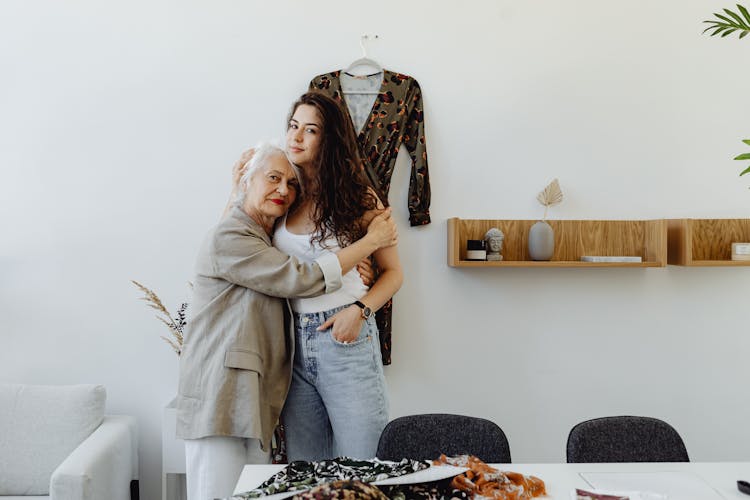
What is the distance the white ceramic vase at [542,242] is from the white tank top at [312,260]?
88cm

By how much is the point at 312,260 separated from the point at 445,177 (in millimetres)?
915

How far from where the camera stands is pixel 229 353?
227cm

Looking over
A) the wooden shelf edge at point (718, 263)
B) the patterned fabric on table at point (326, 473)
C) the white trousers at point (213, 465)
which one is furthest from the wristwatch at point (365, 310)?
the wooden shelf edge at point (718, 263)

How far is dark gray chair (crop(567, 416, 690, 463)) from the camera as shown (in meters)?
1.99

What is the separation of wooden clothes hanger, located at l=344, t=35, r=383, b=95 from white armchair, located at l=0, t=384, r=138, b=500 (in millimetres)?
1737

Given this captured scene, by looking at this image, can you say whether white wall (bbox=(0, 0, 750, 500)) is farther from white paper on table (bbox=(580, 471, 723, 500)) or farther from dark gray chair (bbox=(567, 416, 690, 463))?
white paper on table (bbox=(580, 471, 723, 500))

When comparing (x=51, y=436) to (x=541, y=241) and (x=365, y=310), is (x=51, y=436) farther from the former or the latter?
(x=541, y=241)

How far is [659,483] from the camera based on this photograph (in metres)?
1.70

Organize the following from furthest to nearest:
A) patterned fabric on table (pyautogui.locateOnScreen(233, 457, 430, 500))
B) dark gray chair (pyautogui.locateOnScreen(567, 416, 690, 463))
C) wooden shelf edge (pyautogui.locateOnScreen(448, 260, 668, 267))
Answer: wooden shelf edge (pyautogui.locateOnScreen(448, 260, 668, 267)), dark gray chair (pyautogui.locateOnScreen(567, 416, 690, 463)), patterned fabric on table (pyautogui.locateOnScreen(233, 457, 430, 500))

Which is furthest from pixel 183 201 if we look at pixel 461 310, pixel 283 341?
pixel 461 310

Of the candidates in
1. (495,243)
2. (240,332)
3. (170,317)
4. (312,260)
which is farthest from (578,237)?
(170,317)

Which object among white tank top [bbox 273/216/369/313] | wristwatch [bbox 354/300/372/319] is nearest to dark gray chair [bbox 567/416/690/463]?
wristwatch [bbox 354/300/372/319]

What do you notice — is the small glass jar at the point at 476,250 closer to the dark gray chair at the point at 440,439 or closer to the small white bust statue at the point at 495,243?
the small white bust statue at the point at 495,243

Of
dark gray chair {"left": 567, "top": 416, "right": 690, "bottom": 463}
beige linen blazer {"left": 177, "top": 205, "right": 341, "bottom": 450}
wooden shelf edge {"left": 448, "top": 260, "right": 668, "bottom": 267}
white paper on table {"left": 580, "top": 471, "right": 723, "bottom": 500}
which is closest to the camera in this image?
white paper on table {"left": 580, "top": 471, "right": 723, "bottom": 500}
